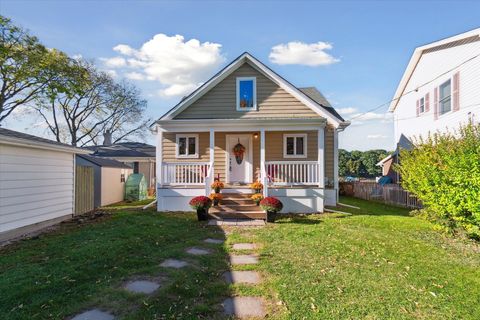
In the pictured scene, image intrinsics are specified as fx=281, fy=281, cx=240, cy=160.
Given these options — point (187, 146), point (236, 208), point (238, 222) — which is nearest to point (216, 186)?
point (236, 208)

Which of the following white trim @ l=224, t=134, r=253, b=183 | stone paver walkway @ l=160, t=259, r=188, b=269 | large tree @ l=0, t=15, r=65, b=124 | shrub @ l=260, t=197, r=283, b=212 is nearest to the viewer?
stone paver walkway @ l=160, t=259, r=188, b=269

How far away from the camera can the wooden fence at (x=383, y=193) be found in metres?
13.1

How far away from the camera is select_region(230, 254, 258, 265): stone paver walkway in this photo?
5.12 meters

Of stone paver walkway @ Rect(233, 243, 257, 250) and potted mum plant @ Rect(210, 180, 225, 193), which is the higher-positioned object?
potted mum plant @ Rect(210, 180, 225, 193)

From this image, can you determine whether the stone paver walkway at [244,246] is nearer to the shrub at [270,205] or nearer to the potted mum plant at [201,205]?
the shrub at [270,205]

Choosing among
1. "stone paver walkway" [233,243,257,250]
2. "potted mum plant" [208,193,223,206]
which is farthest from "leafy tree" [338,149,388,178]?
"stone paver walkway" [233,243,257,250]

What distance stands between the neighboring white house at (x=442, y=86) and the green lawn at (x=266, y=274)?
705 centimetres

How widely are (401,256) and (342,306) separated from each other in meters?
2.89

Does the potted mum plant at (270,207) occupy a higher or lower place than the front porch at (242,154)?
lower

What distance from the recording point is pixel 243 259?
5.30 m

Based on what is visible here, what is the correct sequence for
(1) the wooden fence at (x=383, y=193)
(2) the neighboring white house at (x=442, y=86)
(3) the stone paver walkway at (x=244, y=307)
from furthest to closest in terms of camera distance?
1. (1) the wooden fence at (x=383, y=193)
2. (2) the neighboring white house at (x=442, y=86)
3. (3) the stone paver walkway at (x=244, y=307)

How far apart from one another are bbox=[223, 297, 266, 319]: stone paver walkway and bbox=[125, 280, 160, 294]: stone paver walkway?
1.08 metres

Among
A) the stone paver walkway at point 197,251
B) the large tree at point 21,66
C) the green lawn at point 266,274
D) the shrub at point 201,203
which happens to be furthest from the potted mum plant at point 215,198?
the large tree at point 21,66

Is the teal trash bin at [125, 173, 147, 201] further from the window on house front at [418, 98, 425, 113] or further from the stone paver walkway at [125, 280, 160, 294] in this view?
the window on house front at [418, 98, 425, 113]
